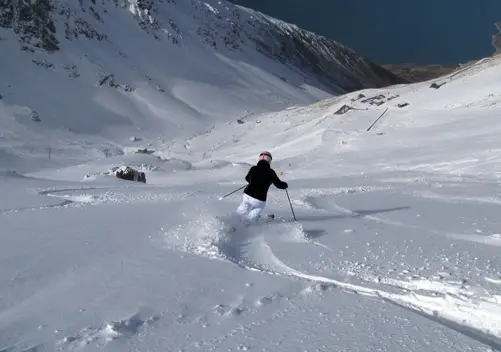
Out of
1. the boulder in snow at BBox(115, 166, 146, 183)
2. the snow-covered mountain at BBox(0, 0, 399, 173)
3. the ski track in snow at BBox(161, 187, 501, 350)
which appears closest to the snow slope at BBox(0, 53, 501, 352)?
the ski track in snow at BBox(161, 187, 501, 350)

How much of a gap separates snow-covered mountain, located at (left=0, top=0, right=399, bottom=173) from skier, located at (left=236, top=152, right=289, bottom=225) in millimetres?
29467

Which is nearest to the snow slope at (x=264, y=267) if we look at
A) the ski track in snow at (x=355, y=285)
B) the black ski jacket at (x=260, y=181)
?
the ski track in snow at (x=355, y=285)

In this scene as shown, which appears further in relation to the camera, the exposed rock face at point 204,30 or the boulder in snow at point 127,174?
the exposed rock face at point 204,30

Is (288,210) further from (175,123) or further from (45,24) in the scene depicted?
(45,24)

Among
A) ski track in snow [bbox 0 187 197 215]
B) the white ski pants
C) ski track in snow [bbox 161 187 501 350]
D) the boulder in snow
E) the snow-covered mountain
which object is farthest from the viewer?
the snow-covered mountain

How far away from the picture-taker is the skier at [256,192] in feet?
29.2

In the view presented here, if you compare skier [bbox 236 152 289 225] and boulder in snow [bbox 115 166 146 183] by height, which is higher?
boulder in snow [bbox 115 166 146 183]

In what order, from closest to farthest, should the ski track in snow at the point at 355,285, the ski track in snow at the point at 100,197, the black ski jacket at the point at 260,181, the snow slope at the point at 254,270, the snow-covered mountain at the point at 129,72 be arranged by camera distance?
the snow slope at the point at 254,270 < the ski track in snow at the point at 355,285 < the black ski jacket at the point at 260,181 < the ski track in snow at the point at 100,197 < the snow-covered mountain at the point at 129,72

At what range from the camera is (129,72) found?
72188 mm

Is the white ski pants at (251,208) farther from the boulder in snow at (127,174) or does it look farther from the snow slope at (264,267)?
the boulder in snow at (127,174)

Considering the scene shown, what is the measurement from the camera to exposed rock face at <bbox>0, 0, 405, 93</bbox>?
71000 mm

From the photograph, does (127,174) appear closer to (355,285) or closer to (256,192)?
(256,192)

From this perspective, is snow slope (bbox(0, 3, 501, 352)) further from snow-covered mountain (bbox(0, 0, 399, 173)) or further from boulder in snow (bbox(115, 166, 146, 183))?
snow-covered mountain (bbox(0, 0, 399, 173))

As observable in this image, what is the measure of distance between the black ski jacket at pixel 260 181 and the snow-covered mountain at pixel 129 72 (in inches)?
1159
